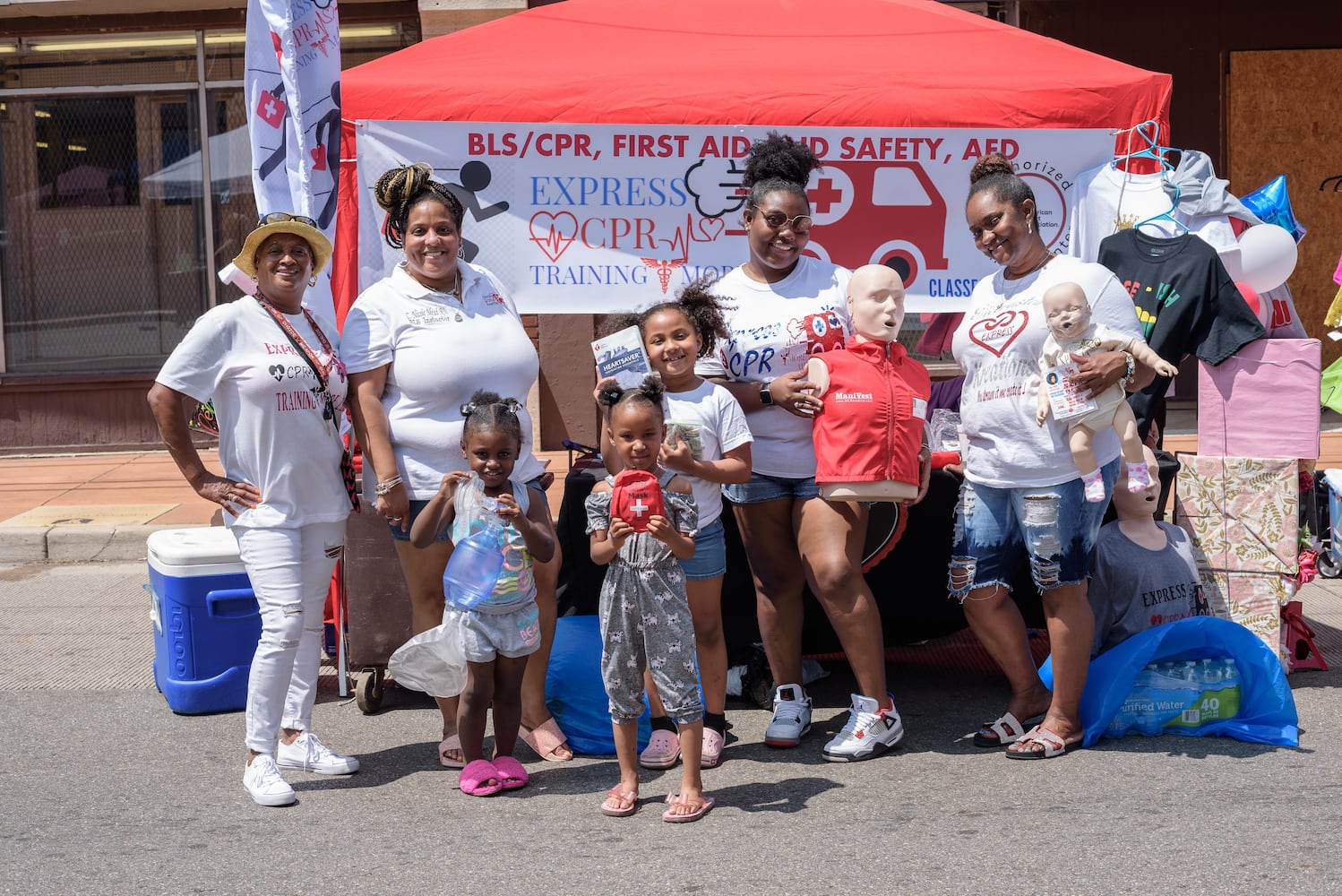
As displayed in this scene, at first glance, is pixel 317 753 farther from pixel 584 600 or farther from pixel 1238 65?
pixel 1238 65

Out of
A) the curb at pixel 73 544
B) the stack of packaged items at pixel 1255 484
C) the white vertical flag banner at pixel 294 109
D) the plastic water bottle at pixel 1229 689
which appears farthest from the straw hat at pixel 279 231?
the curb at pixel 73 544

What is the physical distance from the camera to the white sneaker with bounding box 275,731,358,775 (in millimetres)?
4508

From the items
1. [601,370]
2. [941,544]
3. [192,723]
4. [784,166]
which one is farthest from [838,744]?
[192,723]

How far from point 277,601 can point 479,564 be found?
2.12ft

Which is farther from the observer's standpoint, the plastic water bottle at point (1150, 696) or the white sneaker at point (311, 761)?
the plastic water bottle at point (1150, 696)

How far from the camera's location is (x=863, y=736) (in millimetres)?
4570

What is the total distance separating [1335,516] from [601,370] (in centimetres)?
337

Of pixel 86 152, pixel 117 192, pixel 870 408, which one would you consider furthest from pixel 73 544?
pixel 870 408

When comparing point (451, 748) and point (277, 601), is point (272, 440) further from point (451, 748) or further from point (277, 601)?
point (451, 748)

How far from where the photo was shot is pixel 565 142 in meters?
6.00

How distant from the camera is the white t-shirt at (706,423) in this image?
4328 mm

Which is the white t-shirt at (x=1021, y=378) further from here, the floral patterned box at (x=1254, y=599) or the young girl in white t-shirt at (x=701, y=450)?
the floral patterned box at (x=1254, y=599)

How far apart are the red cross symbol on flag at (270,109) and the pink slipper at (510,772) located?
279 cm

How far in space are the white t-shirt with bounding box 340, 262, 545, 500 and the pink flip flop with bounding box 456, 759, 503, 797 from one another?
86 centimetres
